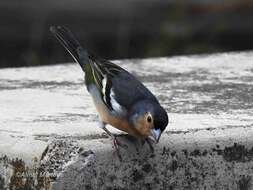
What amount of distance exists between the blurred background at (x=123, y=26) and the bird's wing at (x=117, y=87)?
4279 mm

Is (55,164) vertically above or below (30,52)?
above

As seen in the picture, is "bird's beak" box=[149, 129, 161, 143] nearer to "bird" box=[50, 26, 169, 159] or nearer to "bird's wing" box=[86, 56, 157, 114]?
"bird" box=[50, 26, 169, 159]

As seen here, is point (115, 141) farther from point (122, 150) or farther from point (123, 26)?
point (123, 26)

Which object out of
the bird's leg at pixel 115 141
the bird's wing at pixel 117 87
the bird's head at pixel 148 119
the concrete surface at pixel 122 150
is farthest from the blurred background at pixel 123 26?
the bird's head at pixel 148 119

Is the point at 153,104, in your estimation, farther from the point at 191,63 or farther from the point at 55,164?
the point at 191,63

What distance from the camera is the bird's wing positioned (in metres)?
3.94

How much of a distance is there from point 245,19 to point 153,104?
6.17m

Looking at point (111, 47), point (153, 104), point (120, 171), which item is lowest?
point (111, 47)

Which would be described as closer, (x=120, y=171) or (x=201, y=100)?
(x=120, y=171)

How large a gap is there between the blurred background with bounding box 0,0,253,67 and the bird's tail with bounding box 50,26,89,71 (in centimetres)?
375

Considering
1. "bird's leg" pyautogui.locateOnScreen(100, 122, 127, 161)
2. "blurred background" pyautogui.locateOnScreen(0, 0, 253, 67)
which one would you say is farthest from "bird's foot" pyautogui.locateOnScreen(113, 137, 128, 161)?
"blurred background" pyautogui.locateOnScreen(0, 0, 253, 67)

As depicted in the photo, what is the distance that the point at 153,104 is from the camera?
3.87m

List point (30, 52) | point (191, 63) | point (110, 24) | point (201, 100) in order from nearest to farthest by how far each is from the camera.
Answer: point (201, 100) < point (191, 63) < point (30, 52) < point (110, 24)

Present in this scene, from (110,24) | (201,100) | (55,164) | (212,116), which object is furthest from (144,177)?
(110,24)
